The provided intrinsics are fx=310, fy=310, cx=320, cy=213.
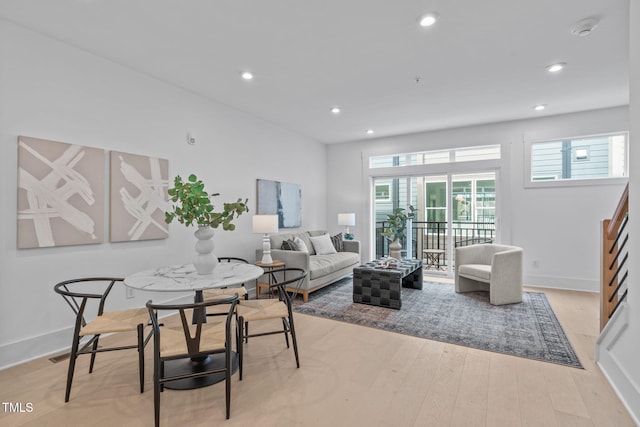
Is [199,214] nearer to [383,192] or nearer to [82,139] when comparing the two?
[82,139]

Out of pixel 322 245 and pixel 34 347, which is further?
pixel 322 245

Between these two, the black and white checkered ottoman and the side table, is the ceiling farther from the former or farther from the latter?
the side table

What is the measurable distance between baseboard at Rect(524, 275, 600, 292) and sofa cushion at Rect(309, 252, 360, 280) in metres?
2.85

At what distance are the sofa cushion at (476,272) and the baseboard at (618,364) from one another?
5.60 feet

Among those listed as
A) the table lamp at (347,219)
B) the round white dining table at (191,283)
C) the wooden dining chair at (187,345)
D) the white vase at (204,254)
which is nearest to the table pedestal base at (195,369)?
the round white dining table at (191,283)

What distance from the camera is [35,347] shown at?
2.59 m

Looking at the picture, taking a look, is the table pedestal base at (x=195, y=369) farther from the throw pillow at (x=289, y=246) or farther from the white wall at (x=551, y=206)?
the white wall at (x=551, y=206)

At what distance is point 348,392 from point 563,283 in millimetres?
4500

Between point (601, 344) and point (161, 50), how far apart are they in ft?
14.8

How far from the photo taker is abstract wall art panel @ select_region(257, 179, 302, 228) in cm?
Result: 501

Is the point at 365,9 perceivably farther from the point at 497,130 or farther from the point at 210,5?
the point at 497,130

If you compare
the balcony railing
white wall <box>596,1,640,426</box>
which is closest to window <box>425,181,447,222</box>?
the balcony railing

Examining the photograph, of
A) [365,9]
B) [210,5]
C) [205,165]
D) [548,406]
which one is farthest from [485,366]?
[205,165]

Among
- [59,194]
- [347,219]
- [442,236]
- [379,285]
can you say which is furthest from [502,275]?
[59,194]
